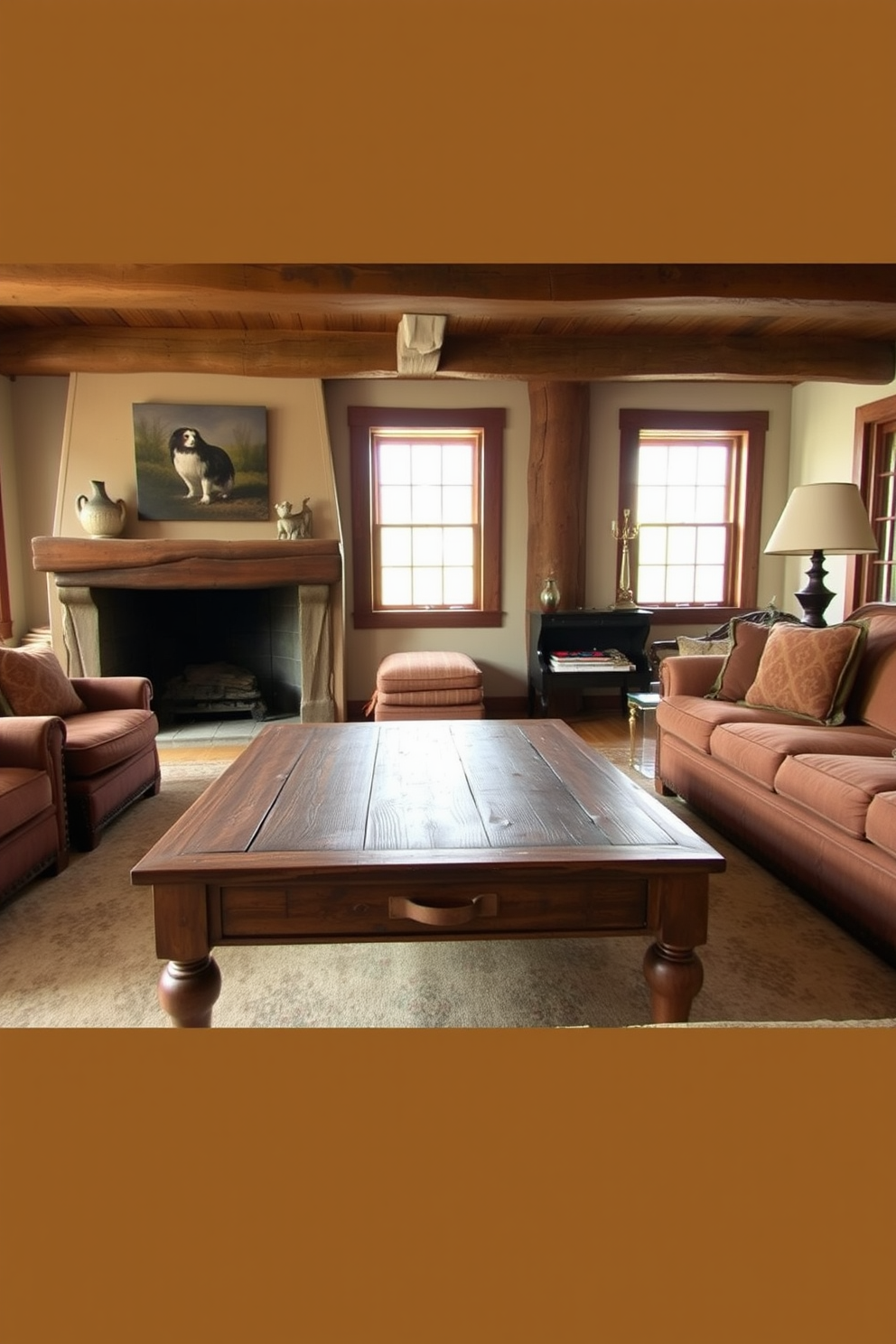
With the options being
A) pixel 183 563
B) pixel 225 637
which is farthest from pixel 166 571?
pixel 225 637

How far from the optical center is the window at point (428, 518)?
5020 millimetres

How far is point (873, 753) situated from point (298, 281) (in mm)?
3057

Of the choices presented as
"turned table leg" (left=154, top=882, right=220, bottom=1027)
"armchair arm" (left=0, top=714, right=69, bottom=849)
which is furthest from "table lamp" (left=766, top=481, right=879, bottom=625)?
"armchair arm" (left=0, top=714, right=69, bottom=849)

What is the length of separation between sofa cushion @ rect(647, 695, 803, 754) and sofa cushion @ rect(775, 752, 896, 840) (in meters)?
0.56

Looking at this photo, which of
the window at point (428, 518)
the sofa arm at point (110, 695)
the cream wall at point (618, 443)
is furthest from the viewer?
the cream wall at point (618, 443)

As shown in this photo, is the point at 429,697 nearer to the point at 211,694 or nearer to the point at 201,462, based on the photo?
the point at 211,694

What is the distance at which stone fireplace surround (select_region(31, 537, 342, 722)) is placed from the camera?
14.1 feet

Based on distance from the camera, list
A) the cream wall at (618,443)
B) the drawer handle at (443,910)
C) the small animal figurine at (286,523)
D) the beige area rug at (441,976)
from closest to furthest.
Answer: the drawer handle at (443,910)
the beige area rug at (441,976)
the small animal figurine at (286,523)
the cream wall at (618,443)

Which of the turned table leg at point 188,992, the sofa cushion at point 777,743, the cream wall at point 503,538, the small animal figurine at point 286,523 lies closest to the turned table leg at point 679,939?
the turned table leg at point 188,992

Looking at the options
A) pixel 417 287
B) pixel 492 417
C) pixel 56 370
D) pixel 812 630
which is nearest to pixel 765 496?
pixel 492 417

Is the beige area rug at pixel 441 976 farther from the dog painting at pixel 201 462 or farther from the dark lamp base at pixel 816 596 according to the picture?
the dog painting at pixel 201 462

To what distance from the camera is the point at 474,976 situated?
183 cm

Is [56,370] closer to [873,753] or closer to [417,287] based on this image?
[417,287]

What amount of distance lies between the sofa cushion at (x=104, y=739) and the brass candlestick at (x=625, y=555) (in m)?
3.44
